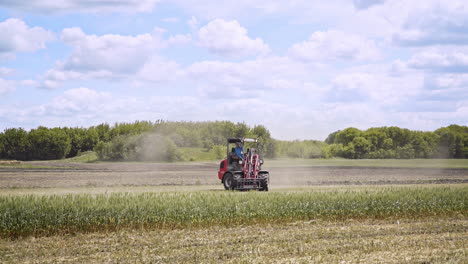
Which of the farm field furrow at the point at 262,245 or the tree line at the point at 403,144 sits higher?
the tree line at the point at 403,144

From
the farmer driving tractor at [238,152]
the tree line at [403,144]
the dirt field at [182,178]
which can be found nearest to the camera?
the farmer driving tractor at [238,152]

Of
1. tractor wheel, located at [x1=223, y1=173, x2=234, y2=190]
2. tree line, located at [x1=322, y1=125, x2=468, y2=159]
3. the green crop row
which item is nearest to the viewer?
the green crop row

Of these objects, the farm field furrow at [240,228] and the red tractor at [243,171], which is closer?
the farm field furrow at [240,228]

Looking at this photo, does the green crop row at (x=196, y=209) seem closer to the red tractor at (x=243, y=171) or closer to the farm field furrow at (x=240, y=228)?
the farm field furrow at (x=240, y=228)

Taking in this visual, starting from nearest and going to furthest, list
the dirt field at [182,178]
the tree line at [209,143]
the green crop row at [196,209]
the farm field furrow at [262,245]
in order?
Result: the farm field furrow at [262,245] → the green crop row at [196,209] → the dirt field at [182,178] → the tree line at [209,143]

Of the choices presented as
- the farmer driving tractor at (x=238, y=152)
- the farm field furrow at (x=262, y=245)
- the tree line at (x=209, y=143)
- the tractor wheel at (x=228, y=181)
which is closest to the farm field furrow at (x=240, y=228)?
the farm field furrow at (x=262, y=245)

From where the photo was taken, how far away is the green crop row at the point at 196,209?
18.1 metres

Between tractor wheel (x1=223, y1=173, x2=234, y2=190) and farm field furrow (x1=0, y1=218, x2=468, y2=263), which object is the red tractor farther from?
farm field furrow (x1=0, y1=218, x2=468, y2=263)

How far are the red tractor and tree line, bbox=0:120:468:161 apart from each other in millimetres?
58343

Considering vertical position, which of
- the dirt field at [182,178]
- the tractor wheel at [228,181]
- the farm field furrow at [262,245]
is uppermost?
the tractor wheel at [228,181]

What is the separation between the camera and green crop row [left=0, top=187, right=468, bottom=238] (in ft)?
59.5

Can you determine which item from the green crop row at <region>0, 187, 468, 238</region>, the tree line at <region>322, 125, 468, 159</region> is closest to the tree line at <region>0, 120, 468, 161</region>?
the tree line at <region>322, 125, 468, 159</region>

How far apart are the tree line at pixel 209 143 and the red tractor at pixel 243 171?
191ft

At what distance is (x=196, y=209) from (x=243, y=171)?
34.9ft
